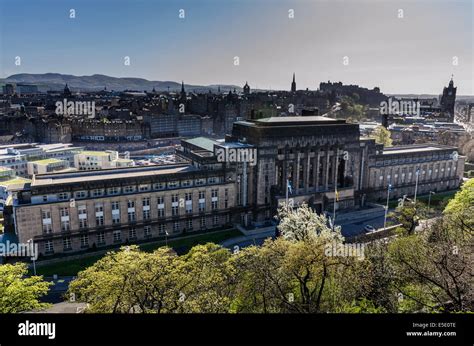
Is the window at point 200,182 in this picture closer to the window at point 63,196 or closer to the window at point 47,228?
the window at point 63,196

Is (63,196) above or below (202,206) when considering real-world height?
above

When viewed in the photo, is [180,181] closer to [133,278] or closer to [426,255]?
[133,278]

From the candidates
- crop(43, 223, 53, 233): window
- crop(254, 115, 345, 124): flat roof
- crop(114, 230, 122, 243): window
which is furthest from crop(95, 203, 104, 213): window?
crop(254, 115, 345, 124): flat roof

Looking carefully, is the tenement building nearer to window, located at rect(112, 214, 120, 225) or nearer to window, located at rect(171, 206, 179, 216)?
window, located at rect(112, 214, 120, 225)

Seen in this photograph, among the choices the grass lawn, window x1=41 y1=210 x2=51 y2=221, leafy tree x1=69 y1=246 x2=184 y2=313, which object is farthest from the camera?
window x1=41 y1=210 x2=51 y2=221

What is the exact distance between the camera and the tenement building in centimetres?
4606

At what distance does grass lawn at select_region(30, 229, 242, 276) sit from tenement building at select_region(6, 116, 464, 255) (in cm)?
184

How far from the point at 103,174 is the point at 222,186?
1692 centimetres

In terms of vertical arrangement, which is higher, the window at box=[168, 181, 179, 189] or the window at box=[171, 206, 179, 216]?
the window at box=[168, 181, 179, 189]

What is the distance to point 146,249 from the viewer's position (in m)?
48.9

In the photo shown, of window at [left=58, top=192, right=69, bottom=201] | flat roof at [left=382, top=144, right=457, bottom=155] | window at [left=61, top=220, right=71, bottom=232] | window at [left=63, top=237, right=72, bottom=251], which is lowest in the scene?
window at [left=63, top=237, right=72, bottom=251]

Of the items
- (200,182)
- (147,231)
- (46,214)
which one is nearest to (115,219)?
(147,231)

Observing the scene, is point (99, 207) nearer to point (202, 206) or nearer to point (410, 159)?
point (202, 206)
